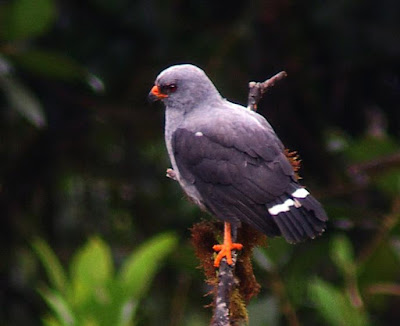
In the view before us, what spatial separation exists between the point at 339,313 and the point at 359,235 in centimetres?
179

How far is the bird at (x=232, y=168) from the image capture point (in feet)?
12.7

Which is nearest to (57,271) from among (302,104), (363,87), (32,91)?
(32,91)

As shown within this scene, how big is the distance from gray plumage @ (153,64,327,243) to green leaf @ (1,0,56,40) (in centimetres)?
224

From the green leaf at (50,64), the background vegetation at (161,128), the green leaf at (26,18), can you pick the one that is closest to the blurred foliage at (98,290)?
the background vegetation at (161,128)

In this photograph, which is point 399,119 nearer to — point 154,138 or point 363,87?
point 363,87

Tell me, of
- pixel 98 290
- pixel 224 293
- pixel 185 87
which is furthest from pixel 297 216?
pixel 98 290

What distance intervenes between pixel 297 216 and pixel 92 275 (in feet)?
6.43

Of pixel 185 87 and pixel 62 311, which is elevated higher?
pixel 185 87

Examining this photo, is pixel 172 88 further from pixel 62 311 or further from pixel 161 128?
pixel 161 128

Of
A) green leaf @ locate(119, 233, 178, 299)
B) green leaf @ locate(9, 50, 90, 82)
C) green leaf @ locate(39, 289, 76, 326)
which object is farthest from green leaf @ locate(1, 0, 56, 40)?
green leaf @ locate(39, 289, 76, 326)

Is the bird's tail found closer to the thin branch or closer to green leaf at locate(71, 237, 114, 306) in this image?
the thin branch

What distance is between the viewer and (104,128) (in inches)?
309

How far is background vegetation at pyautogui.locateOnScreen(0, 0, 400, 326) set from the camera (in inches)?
259

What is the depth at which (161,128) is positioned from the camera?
25.0ft
